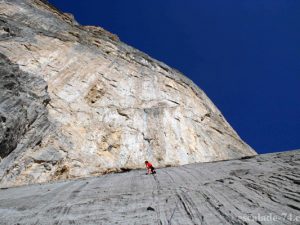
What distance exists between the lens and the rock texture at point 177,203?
6.04 m

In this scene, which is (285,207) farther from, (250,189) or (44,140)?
(44,140)

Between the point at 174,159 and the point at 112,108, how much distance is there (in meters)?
5.78

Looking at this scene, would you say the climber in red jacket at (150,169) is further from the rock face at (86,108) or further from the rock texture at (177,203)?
the rock face at (86,108)

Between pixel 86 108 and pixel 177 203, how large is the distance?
16.5 m

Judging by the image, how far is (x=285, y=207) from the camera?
19.8ft

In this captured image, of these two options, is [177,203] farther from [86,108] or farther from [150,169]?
[86,108]

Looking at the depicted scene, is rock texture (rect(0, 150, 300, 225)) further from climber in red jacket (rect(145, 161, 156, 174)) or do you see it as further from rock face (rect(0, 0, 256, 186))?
rock face (rect(0, 0, 256, 186))

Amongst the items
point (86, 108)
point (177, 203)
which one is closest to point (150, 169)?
point (177, 203)

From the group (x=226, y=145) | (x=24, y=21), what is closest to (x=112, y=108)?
(x=226, y=145)

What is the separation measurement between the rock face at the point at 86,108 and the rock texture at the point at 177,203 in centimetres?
720

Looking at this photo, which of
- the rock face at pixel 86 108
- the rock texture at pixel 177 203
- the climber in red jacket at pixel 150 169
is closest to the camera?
the rock texture at pixel 177 203

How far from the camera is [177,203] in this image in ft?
23.4

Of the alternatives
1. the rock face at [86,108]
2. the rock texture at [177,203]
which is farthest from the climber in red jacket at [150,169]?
the rock face at [86,108]

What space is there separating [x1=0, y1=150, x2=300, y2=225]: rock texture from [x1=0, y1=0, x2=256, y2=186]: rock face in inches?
283
